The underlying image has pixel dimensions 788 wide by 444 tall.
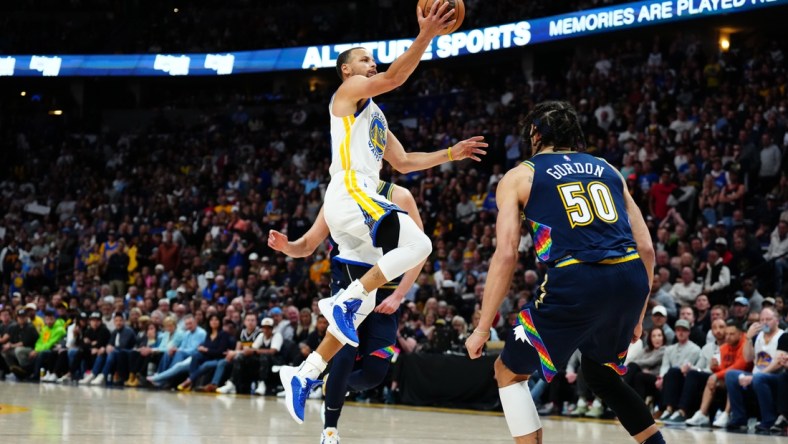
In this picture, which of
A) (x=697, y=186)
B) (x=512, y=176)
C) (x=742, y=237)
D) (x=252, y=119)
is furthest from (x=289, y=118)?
(x=512, y=176)

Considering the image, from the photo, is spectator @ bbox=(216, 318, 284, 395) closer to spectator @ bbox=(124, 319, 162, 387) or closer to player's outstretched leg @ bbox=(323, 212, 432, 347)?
spectator @ bbox=(124, 319, 162, 387)

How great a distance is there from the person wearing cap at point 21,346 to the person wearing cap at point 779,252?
42.5ft

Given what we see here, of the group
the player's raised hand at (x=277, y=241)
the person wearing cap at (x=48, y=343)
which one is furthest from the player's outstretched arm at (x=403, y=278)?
the person wearing cap at (x=48, y=343)

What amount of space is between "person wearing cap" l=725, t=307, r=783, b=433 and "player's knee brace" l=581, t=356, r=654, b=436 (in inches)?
245

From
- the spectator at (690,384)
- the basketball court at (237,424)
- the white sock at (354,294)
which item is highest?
the white sock at (354,294)

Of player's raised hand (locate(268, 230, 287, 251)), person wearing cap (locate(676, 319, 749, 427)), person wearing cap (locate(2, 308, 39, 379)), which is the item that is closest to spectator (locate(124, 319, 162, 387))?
person wearing cap (locate(2, 308, 39, 379))

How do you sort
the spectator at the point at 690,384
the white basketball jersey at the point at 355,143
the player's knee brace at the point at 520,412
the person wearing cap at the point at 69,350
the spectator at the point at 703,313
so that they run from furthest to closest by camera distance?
the person wearing cap at the point at 69,350
the spectator at the point at 703,313
the spectator at the point at 690,384
the white basketball jersey at the point at 355,143
the player's knee brace at the point at 520,412

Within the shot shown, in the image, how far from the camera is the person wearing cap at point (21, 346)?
742 inches

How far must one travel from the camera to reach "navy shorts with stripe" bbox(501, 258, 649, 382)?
4.91 m

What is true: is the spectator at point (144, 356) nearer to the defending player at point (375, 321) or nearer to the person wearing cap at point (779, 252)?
the person wearing cap at point (779, 252)

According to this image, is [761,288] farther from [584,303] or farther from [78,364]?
[78,364]

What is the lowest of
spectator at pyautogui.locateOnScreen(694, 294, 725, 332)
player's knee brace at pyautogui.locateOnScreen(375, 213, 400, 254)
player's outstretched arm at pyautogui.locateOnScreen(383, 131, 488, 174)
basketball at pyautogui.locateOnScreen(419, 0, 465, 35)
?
spectator at pyautogui.locateOnScreen(694, 294, 725, 332)

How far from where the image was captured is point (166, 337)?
17.2 m

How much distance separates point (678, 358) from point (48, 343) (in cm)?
1203
